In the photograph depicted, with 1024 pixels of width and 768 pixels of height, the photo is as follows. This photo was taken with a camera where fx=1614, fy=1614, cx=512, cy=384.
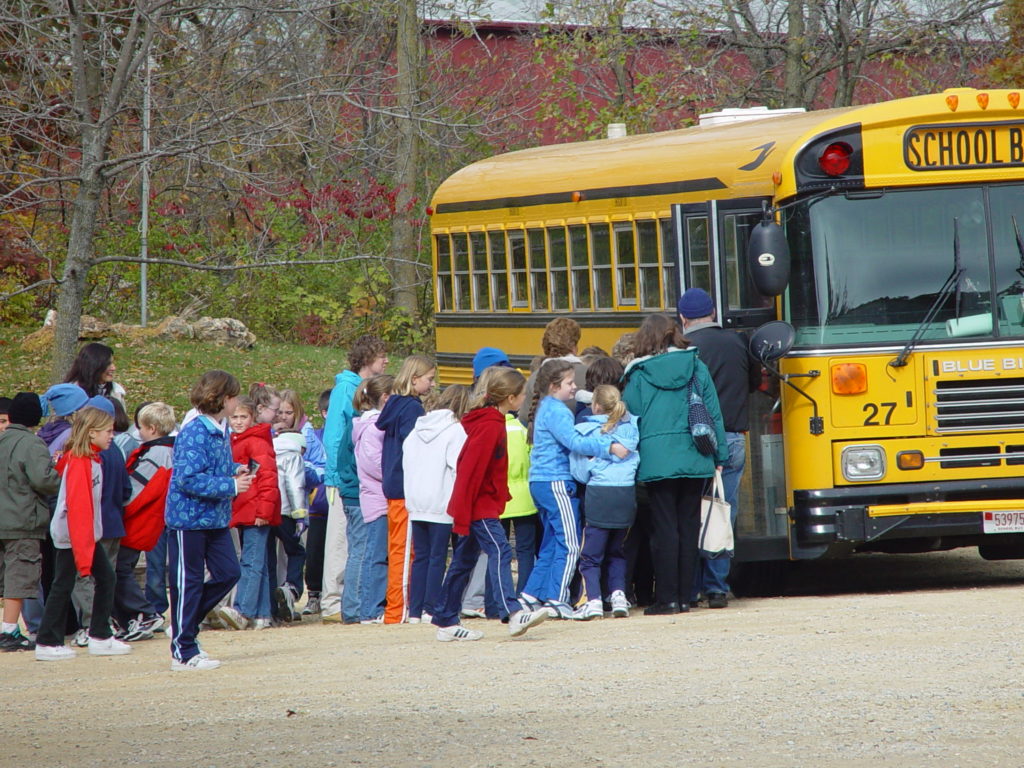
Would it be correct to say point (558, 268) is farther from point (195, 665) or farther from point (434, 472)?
point (195, 665)

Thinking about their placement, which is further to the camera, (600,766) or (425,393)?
(425,393)

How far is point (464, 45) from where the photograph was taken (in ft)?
113

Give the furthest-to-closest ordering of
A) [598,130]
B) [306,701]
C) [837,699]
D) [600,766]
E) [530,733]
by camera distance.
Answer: [598,130], [306,701], [837,699], [530,733], [600,766]

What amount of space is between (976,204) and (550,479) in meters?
2.87

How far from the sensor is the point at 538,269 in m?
13.5

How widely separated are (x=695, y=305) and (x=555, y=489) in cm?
135

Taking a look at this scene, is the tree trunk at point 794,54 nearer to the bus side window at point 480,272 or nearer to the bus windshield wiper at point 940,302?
the bus side window at point 480,272

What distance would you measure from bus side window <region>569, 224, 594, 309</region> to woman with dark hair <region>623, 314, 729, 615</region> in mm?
3727

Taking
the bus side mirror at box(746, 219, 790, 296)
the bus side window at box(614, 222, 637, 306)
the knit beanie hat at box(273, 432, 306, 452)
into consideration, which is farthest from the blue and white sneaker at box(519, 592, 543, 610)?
the bus side window at box(614, 222, 637, 306)

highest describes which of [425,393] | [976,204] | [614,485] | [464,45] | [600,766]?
[464,45]

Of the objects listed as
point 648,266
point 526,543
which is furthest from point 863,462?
point 648,266

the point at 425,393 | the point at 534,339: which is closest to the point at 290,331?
the point at 534,339

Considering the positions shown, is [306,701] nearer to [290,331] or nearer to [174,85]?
[174,85]

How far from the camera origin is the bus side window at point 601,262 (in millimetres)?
12359
